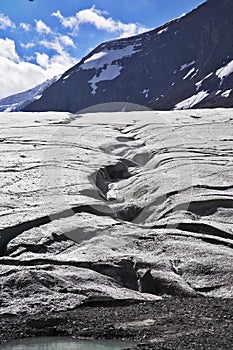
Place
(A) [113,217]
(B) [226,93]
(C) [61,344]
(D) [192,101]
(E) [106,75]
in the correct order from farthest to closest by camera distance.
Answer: (E) [106,75] < (D) [192,101] < (B) [226,93] < (A) [113,217] < (C) [61,344]

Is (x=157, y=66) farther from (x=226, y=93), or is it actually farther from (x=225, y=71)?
(x=226, y=93)

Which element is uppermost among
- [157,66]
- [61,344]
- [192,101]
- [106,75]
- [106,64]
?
[106,64]

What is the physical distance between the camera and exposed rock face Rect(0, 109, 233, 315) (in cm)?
897

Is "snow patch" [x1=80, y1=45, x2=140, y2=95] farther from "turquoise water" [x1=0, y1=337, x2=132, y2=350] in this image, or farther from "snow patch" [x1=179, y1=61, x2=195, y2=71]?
"turquoise water" [x1=0, y1=337, x2=132, y2=350]

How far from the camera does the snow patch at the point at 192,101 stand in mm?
116269

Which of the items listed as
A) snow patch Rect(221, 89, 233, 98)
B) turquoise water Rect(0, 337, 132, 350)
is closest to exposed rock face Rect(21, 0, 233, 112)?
snow patch Rect(221, 89, 233, 98)

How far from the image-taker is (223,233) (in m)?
10.8

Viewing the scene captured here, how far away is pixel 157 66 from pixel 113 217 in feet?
540

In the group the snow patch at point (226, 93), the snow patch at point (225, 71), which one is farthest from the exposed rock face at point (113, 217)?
the snow patch at point (225, 71)

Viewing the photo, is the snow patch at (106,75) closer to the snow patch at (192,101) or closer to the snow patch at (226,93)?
the snow patch at (192,101)

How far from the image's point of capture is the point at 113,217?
12266 millimetres

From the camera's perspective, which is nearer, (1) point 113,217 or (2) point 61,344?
(2) point 61,344

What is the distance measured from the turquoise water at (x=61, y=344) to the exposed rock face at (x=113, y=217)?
3.42ft

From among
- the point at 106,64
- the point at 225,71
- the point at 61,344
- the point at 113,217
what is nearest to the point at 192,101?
the point at 225,71
